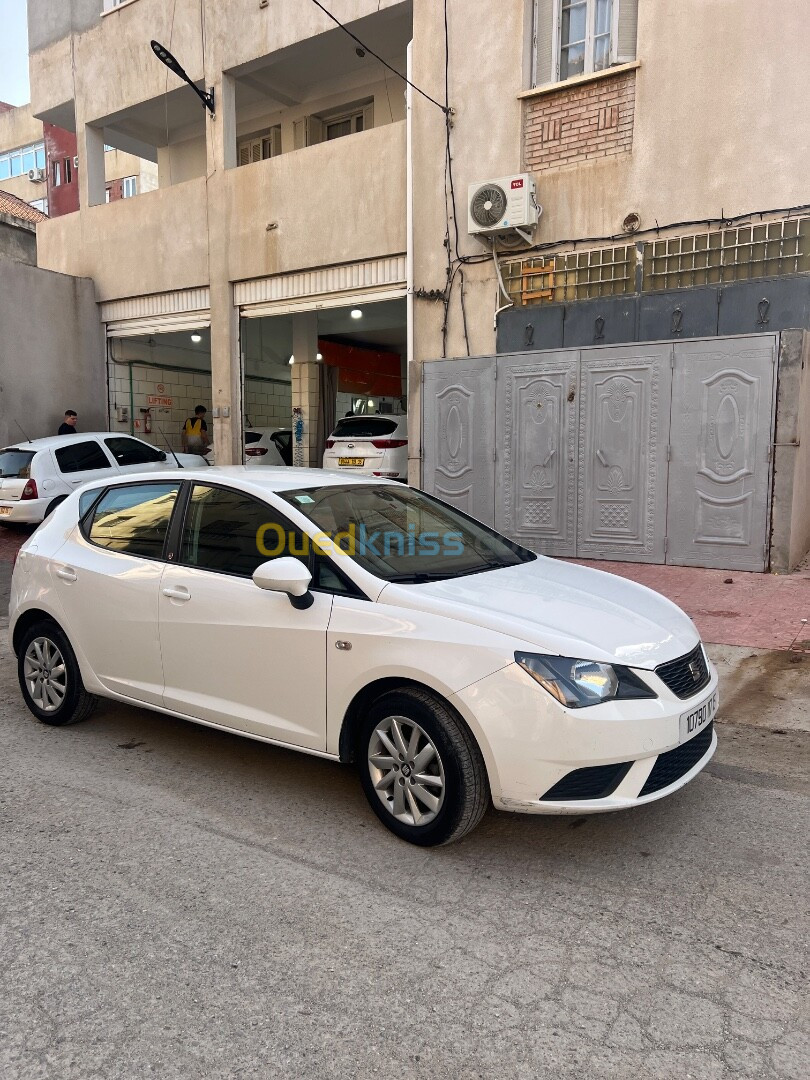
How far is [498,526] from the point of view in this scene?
10422mm

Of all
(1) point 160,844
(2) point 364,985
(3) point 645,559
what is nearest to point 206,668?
(1) point 160,844

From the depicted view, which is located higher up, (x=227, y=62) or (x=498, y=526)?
(x=227, y=62)

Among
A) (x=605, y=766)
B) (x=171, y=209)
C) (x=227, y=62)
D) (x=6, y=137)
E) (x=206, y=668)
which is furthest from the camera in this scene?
(x=6, y=137)

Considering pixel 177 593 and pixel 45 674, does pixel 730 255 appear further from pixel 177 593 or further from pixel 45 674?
Answer: pixel 45 674

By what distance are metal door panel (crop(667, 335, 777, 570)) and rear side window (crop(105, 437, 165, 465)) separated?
8415mm

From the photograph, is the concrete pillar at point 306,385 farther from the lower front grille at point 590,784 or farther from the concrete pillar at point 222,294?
the lower front grille at point 590,784

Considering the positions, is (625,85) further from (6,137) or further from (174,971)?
(6,137)

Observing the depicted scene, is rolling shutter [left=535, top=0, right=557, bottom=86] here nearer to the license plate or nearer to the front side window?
the front side window

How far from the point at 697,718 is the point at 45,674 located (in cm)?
373

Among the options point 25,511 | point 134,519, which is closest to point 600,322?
point 134,519

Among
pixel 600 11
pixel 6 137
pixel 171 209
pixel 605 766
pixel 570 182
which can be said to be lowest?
pixel 605 766

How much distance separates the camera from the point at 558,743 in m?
3.00

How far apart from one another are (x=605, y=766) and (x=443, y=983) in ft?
3.26

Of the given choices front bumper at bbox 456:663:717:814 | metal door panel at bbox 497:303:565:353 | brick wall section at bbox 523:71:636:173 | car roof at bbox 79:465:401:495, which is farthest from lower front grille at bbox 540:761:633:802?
brick wall section at bbox 523:71:636:173
